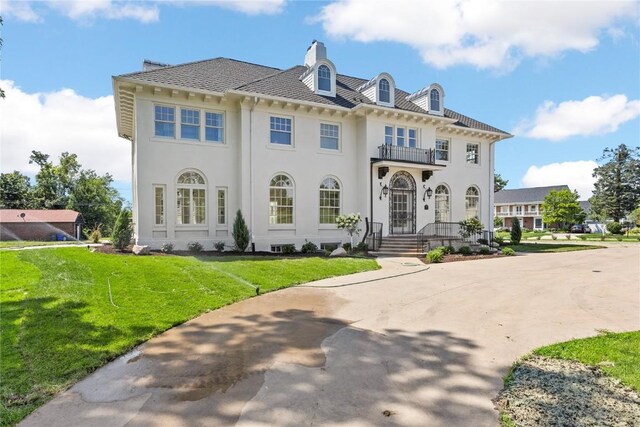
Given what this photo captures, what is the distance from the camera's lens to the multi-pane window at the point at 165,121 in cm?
1453

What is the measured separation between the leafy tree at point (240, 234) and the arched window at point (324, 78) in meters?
7.50

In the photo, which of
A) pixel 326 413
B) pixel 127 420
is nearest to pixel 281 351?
pixel 326 413

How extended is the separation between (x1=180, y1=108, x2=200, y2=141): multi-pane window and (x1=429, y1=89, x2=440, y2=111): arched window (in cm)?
1196

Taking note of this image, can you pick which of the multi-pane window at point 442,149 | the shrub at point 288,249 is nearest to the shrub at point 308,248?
the shrub at point 288,249

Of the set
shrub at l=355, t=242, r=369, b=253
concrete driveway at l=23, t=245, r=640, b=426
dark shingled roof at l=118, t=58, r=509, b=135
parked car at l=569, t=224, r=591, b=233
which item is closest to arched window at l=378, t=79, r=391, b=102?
dark shingled roof at l=118, t=58, r=509, b=135

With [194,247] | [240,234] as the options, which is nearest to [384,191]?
[240,234]

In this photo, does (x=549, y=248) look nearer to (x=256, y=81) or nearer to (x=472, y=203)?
(x=472, y=203)

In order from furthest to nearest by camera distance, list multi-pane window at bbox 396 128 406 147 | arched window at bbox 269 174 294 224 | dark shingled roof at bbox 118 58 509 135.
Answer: multi-pane window at bbox 396 128 406 147
arched window at bbox 269 174 294 224
dark shingled roof at bbox 118 58 509 135

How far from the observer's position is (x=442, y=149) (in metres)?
20.8

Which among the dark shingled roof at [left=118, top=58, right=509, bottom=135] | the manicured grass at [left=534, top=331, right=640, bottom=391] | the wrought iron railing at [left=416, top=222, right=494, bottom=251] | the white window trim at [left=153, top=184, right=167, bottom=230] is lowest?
the manicured grass at [left=534, top=331, right=640, bottom=391]

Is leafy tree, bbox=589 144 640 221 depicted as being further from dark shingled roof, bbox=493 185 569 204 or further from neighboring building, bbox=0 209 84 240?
neighboring building, bbox=0 209 84 240

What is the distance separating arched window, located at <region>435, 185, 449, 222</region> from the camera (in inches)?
803

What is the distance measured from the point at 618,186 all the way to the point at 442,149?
46.1 m

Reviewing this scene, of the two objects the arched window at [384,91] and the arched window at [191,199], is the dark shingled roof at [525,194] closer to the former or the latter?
the arched window at [384,91]
